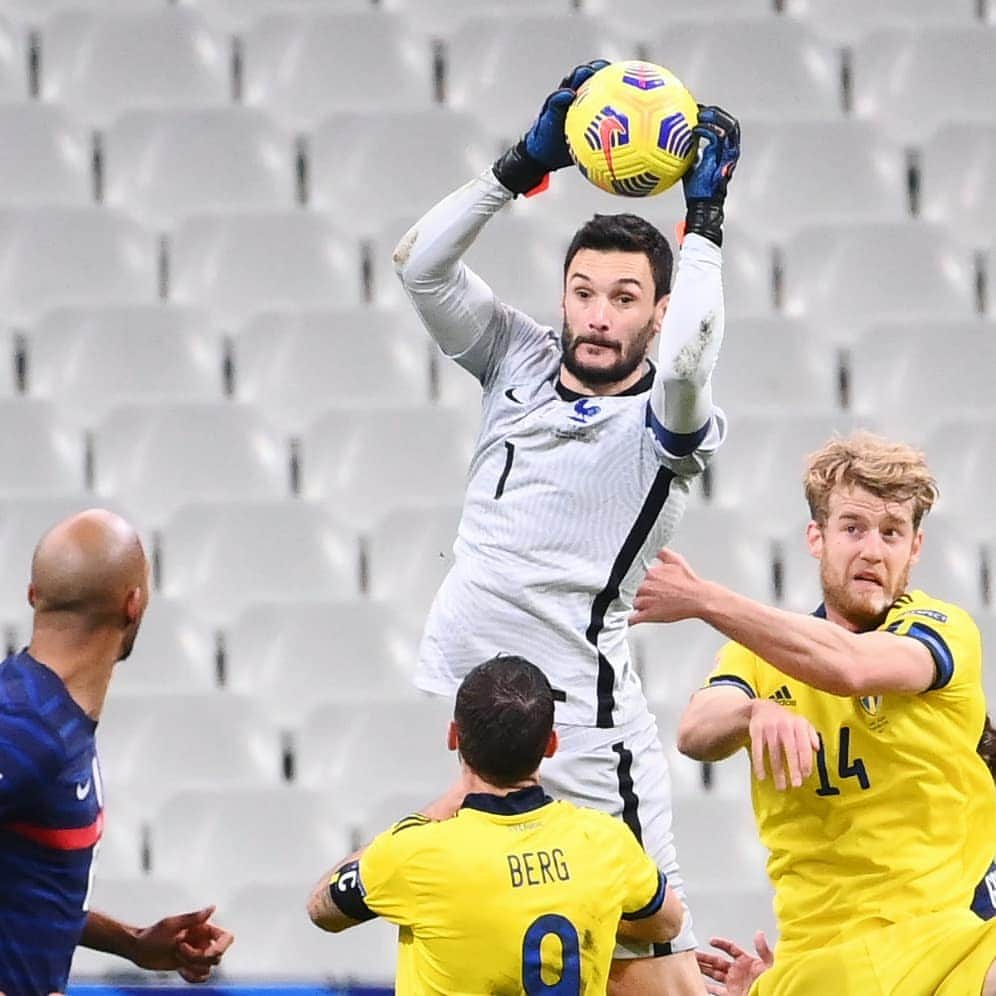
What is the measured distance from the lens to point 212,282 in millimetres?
6668

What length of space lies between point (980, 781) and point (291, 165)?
377 centimetres

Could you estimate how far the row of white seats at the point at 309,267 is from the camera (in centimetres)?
665

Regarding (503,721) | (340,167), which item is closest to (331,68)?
(340,167)

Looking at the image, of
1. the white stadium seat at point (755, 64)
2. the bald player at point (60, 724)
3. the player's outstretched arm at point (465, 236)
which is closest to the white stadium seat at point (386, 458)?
the white stadium seat at point (755, 64)

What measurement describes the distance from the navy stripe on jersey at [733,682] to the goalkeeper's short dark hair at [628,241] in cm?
69

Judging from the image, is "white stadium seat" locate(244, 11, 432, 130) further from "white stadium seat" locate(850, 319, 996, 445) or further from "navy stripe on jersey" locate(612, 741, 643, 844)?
"navy stripe on jersey" locate(612, 741, 643, 844)

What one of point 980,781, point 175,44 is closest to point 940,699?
point 980,781

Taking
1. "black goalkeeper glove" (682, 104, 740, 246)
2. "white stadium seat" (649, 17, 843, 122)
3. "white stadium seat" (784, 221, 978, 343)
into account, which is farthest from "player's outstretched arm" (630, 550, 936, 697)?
"white stadium seat" (649, 17, 843, 122)

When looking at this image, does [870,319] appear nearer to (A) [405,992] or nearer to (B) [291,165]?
(B) [291,165]

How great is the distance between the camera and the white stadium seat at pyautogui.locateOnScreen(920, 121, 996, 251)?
6895 mm

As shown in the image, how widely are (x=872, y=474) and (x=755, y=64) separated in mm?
3516

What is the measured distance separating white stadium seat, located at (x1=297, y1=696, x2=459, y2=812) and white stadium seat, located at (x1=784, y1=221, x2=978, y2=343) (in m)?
1.85

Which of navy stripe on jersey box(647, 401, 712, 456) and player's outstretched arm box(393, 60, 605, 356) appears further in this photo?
player's outstretched arm box(393, 60, 605, 356)

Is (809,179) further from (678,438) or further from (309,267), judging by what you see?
(678,438)
